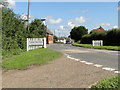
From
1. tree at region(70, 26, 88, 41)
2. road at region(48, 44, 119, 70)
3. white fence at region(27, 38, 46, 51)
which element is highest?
tree at region(70, 26, 88, 41)

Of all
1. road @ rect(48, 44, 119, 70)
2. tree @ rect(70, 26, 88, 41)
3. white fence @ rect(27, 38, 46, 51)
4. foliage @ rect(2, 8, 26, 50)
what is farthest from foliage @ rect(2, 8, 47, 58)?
tree @ rect(70, 26, 88, 41)

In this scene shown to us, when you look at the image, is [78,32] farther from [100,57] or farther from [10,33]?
[100,57]

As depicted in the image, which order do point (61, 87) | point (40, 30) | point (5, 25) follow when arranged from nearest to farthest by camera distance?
point (61, 87) < point (5, 25) < point (40, 30)

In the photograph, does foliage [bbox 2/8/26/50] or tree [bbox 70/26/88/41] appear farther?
tree [bbox 70/26/88/41]

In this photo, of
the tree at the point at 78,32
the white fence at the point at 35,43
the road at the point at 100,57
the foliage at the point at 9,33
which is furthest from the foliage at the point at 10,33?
the tree at the point at 78,32

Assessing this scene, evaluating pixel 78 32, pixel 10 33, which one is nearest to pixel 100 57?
pixel 10 33

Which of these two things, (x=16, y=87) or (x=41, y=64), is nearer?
(x=16, y=87)

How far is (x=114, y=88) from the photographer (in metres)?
3.84

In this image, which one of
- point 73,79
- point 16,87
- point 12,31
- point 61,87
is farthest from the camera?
point 12,31

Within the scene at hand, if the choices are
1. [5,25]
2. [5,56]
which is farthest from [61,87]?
[5,25]

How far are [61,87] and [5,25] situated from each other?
346 inches

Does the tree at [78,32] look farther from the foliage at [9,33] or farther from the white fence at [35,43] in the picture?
the foliage at [9,33]

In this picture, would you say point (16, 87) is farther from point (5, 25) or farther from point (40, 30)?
point (40, 30)

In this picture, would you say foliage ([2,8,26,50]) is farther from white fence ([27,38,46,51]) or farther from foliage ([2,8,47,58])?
white fence ([27,38,46,51])
